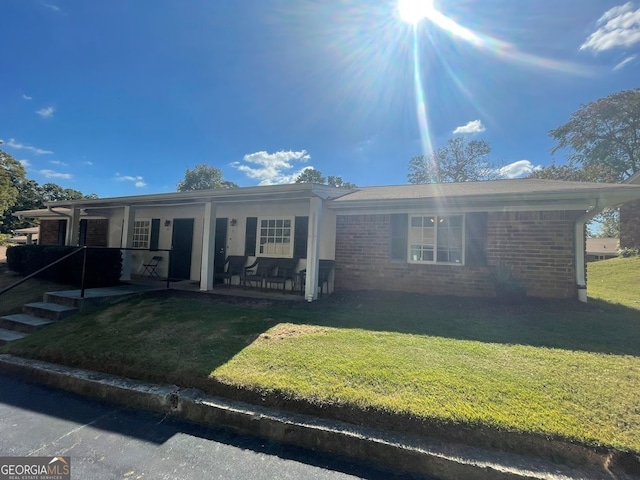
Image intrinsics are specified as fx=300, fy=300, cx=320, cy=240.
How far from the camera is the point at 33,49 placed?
8.59 metres

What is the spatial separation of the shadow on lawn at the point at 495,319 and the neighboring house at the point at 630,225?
13.4 meters

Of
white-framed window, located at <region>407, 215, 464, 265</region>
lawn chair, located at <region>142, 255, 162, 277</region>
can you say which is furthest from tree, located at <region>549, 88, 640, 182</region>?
lawn chair, located at <region>142, 255, 162, 277</region>

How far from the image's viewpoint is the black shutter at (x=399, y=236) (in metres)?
7.92

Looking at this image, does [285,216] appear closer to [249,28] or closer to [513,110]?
[249,28]

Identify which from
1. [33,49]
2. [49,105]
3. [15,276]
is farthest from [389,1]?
[15,276]

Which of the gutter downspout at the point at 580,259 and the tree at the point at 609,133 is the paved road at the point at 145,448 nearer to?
the gutter downspout at the point at 580,259

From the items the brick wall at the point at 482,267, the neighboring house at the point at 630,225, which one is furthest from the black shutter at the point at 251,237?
the neighboring house at the point at 630,225

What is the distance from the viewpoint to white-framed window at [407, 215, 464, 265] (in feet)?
24.8

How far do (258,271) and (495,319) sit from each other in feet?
20.4

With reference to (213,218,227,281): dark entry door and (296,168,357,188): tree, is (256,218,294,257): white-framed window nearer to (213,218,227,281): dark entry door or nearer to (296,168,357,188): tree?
(213,218,227,281): dark entry door

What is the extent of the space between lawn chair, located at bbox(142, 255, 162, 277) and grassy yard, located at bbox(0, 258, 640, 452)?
4577 millimetres

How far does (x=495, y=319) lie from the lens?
5.50 metres

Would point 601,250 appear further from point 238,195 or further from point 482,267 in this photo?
point 238,195

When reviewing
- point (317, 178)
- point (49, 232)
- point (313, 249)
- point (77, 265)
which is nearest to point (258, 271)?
point (313, 249)
